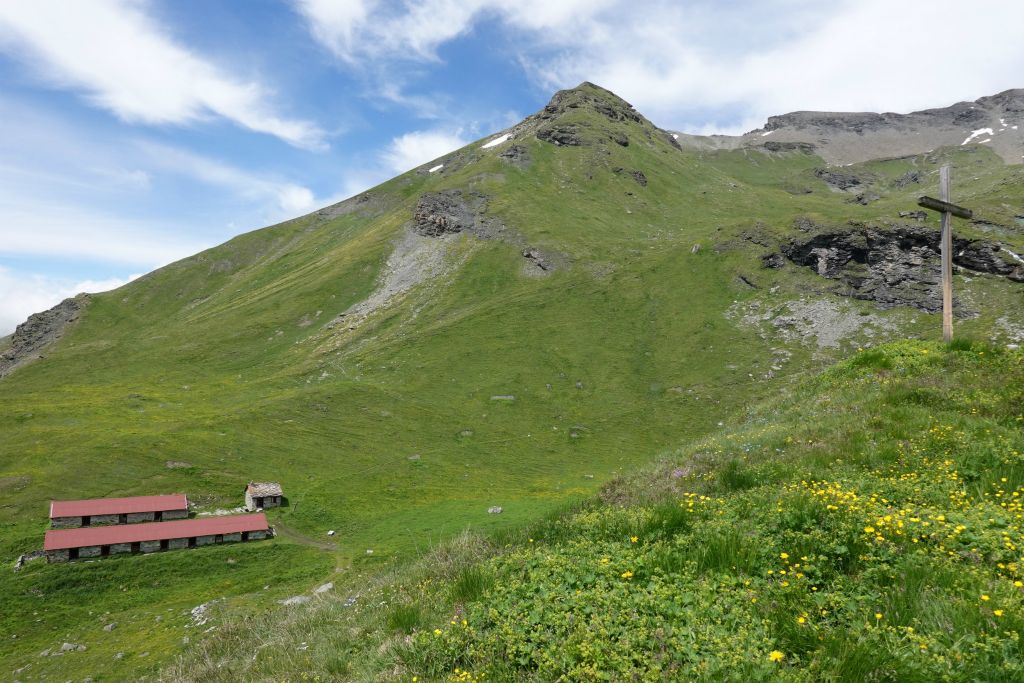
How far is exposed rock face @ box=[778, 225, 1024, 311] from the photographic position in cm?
10300

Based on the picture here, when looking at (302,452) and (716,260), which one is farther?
(716,260)

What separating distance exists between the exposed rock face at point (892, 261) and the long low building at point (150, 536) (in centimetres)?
11665

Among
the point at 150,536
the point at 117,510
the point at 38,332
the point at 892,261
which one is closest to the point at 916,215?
the point at 892,261

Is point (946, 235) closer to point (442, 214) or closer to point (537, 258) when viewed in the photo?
point (537, 258)

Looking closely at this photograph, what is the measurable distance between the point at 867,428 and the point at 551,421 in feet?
248

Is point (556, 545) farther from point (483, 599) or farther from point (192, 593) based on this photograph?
point (192, 593)

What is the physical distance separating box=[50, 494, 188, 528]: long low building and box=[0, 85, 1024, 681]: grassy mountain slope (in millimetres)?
2379

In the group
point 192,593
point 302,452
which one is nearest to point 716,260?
point 302,452

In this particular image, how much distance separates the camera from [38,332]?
170625 millimetres

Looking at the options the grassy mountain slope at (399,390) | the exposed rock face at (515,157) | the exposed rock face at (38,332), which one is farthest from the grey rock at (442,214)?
the exposed rock face at (38,332)

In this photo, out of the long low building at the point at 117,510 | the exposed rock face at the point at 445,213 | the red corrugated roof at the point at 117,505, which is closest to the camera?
the long low building at the point at 117,510

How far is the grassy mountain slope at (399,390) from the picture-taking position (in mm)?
50094

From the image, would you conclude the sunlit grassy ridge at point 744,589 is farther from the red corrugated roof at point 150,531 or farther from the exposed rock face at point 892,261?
the exposed rock face at point 892,261

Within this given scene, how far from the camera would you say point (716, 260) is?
132 meters
